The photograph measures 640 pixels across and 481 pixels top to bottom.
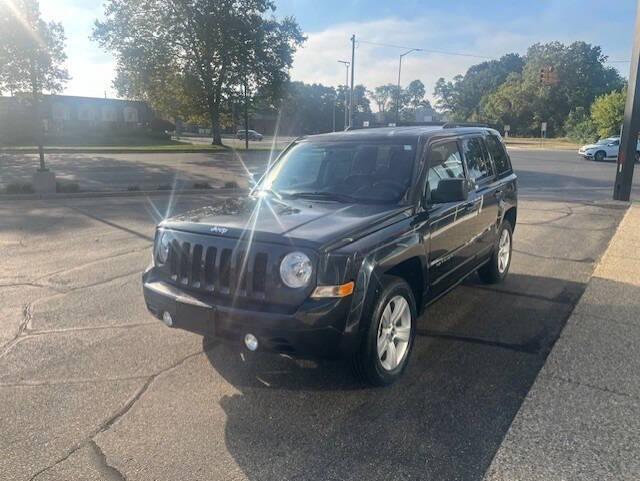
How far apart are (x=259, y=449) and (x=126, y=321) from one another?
2536 millimetres

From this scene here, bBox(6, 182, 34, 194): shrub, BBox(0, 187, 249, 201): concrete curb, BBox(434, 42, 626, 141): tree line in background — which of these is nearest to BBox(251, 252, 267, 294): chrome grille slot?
BBox(0, 187, 249, 201): concrete curb

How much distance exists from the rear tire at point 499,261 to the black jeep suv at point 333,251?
0.85m

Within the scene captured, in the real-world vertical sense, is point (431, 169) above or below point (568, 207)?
above

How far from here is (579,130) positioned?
65.0 meters

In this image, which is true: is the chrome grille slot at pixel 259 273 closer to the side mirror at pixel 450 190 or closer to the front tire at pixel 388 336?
the front tire at pixel 388 336

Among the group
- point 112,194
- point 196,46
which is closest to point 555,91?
point 196,46

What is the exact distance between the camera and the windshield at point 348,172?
4.21 meters

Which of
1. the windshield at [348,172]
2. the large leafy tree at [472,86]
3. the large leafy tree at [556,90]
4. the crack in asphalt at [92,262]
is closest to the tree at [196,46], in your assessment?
the crack in asphalt at [92,262]

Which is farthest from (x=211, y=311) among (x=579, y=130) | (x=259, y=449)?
(x=579, y=130)

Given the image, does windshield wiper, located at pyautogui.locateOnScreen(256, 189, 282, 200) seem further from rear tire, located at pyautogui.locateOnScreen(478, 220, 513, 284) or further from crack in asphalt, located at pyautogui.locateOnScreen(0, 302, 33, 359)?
rear tire, located at pyautogui.locateOnScreen(478, 220, 513, 284)

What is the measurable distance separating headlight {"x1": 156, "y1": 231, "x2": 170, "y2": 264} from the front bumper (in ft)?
1.97

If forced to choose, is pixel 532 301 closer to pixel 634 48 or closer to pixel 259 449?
pixel 259 449

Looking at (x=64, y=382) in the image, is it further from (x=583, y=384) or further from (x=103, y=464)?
(x=583, y=384)

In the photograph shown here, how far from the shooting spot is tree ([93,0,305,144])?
36469 mm
